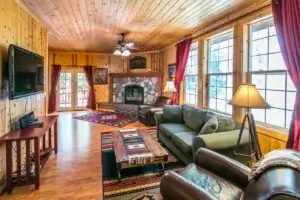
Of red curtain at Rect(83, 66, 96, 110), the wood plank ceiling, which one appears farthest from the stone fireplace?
the wood plank ceiling

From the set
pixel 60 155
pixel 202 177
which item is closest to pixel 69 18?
pixel 60 155

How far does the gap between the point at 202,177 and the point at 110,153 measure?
2253mm

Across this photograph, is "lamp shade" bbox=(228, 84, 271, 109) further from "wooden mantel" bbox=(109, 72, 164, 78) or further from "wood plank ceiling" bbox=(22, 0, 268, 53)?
"wooden mantel" bbox=(109, 72, 164, 78)

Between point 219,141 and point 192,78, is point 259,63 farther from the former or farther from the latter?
point 192,78

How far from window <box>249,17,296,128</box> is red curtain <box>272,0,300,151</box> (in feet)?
1.30

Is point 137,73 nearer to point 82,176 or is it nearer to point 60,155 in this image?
point 60,155

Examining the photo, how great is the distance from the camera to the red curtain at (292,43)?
2449mm

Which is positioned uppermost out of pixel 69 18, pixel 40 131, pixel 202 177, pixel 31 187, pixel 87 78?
pixel 69 18

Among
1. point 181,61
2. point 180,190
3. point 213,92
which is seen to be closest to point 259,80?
point 213,92

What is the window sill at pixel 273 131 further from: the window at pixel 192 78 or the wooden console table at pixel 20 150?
the wooden console table at pixel 20 150

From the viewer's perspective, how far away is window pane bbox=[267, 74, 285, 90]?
3.00 m

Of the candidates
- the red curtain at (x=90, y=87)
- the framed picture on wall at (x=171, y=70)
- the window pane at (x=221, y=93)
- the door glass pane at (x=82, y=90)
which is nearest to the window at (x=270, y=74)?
the window pane at (x=221, y=93)

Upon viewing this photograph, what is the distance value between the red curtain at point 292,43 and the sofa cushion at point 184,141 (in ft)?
4.07

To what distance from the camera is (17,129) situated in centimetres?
297
